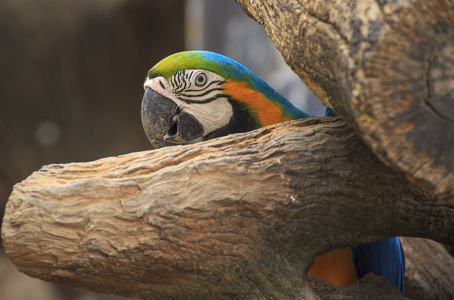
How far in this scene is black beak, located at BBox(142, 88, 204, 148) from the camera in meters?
1.40

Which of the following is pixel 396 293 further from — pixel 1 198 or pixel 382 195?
pixel 1 198

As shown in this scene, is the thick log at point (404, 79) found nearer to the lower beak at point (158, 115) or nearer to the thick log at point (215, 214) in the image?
the thick log at point (215, 214)

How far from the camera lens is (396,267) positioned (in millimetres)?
1294

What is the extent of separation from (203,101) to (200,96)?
19mm

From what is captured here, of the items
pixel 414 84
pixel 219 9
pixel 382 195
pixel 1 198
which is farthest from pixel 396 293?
pixel 1 198

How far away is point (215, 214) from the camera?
31.3 inches

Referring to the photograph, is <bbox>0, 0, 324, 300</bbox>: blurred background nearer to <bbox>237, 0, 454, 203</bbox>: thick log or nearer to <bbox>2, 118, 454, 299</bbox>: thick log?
<bbox>2, 118, 454, 299</bbox>: thick log

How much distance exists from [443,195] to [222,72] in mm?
922

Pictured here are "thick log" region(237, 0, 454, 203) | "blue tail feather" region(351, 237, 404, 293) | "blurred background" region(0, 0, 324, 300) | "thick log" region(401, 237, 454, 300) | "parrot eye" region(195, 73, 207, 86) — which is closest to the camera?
"thick log" region(237, 0, 454, 203)

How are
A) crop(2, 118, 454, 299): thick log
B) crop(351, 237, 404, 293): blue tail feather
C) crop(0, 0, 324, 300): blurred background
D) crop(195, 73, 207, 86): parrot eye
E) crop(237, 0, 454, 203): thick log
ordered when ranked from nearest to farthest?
1. crop(237, 0, 454, 203): thick log
2. crop(2, 118, 454, 299): thick log
3. crop(351, 237, 404, 293): blue tail feather
4. crop(195, 73, 207, 86): parrot eye
5. crop(0, 0, 324, 300): blurred background

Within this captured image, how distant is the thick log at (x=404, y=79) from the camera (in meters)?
0.54

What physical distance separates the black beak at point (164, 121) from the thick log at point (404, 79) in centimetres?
85

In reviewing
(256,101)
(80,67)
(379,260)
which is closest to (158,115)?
(256,101)

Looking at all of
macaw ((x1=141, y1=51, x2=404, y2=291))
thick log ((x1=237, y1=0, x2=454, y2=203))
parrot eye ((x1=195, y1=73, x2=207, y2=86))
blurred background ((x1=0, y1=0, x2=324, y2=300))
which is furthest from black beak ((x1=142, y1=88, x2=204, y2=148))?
blurred background ((x1=0, y1=0, x2=324, y2=300))
